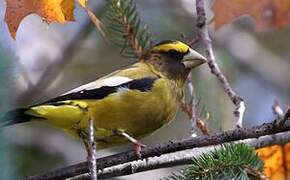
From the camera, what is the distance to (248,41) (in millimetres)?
5133

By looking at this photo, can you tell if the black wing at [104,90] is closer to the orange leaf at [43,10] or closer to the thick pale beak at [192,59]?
the thick pale beak at [192,59]

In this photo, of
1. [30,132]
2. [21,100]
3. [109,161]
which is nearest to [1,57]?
[109,161]

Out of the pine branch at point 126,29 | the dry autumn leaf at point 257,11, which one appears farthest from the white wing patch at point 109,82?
the dry autumn leaf at point 257,11

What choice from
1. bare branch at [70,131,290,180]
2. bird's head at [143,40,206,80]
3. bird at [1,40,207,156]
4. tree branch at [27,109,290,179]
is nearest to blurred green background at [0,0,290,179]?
bird's head at [143,40,206,80]

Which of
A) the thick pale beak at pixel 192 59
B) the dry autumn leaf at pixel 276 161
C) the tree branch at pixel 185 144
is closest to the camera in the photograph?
the tree branch at pixel 185 144

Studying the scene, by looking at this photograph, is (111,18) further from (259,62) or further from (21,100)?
(259,62)

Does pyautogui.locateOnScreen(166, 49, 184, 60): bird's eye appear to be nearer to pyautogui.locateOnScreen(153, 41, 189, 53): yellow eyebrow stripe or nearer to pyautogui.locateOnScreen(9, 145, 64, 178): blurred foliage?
pyautogui.locateOnScreen(153, 41, 189, 53): yellow eyebrow stripe

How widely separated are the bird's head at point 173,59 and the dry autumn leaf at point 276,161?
22.7 inches

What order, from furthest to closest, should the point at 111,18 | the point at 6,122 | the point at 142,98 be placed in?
the point at 142,98 < the point at 111,18 < the point at 6,122

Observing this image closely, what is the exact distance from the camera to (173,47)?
3.18 m

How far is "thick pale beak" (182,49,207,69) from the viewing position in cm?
306

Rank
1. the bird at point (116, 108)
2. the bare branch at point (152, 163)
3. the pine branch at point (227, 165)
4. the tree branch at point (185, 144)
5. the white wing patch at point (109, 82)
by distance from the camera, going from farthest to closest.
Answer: the white wing patch at point (109, 82), the bird at point (116, 108), the bare branch at point (152, 163), the tree branch at point (185, 144), the pine branch at point (227, 165)

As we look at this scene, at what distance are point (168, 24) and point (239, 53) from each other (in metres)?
0.63

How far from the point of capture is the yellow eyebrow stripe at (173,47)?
124 inches
